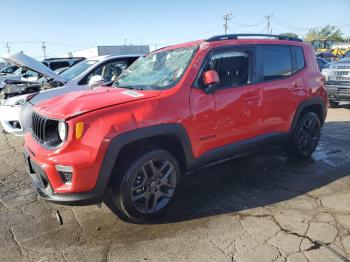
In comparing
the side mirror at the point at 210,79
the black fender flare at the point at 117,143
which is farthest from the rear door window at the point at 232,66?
the black fender flare at the point at 117,143

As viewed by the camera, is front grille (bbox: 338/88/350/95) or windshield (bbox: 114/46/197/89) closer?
windshield (bbox: 114/46/197/89)

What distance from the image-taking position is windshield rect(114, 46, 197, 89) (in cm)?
378

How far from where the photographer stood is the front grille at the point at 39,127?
3.38m

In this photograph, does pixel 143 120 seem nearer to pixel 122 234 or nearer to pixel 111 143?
pixel 111 143

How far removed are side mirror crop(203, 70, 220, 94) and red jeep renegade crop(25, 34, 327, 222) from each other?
0.01 meters

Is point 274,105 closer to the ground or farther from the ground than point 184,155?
farther from the ground

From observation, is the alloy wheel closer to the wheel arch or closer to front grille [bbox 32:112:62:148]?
the wheel arch

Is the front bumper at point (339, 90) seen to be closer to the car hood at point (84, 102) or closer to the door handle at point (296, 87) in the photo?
the door handle at point (296, 87)

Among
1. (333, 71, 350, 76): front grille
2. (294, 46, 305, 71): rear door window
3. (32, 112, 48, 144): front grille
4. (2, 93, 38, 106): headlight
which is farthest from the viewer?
(333, 71, 350, 76): front grille

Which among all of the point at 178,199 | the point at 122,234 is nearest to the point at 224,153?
the point at 178,199

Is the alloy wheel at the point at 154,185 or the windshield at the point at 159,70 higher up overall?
the windshield at the point at 159,70

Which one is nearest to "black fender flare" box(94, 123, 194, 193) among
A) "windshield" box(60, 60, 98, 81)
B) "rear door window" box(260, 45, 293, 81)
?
"rear door window" box(260, 45, 293, 81)

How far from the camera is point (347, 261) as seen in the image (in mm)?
2768

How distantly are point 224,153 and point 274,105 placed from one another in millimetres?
1081
